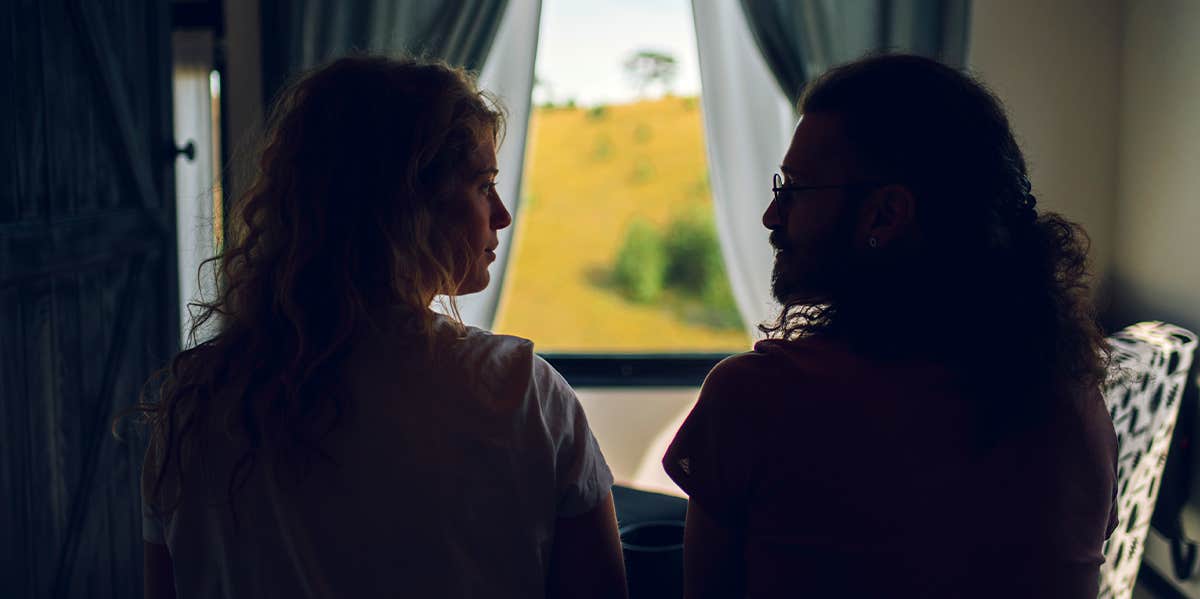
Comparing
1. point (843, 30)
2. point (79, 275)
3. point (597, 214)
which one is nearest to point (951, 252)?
point (79, 275)

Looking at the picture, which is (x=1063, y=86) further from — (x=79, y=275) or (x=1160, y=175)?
(x=79, y=275)

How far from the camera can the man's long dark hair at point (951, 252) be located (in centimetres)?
83

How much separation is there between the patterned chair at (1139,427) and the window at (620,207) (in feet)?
4.04

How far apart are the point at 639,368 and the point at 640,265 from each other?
112cm

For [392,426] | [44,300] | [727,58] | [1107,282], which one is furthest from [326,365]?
[1107,282]

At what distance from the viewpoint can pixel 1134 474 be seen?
2.01 metres

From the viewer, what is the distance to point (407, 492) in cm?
76

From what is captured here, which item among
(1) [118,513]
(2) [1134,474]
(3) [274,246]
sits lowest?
(1) [118,513]

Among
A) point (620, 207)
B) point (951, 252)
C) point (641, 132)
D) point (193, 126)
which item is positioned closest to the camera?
point (951, 252)

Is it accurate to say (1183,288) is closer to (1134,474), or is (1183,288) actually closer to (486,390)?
(1134,474)

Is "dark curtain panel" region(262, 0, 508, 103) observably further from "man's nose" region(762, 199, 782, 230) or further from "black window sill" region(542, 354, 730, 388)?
"man's nose" region(762, 199, 782, 230)

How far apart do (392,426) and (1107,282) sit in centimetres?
273

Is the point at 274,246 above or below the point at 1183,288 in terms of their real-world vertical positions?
above

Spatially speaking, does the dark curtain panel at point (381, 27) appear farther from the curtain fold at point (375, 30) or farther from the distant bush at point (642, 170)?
the distant bush at point (642, 170)
